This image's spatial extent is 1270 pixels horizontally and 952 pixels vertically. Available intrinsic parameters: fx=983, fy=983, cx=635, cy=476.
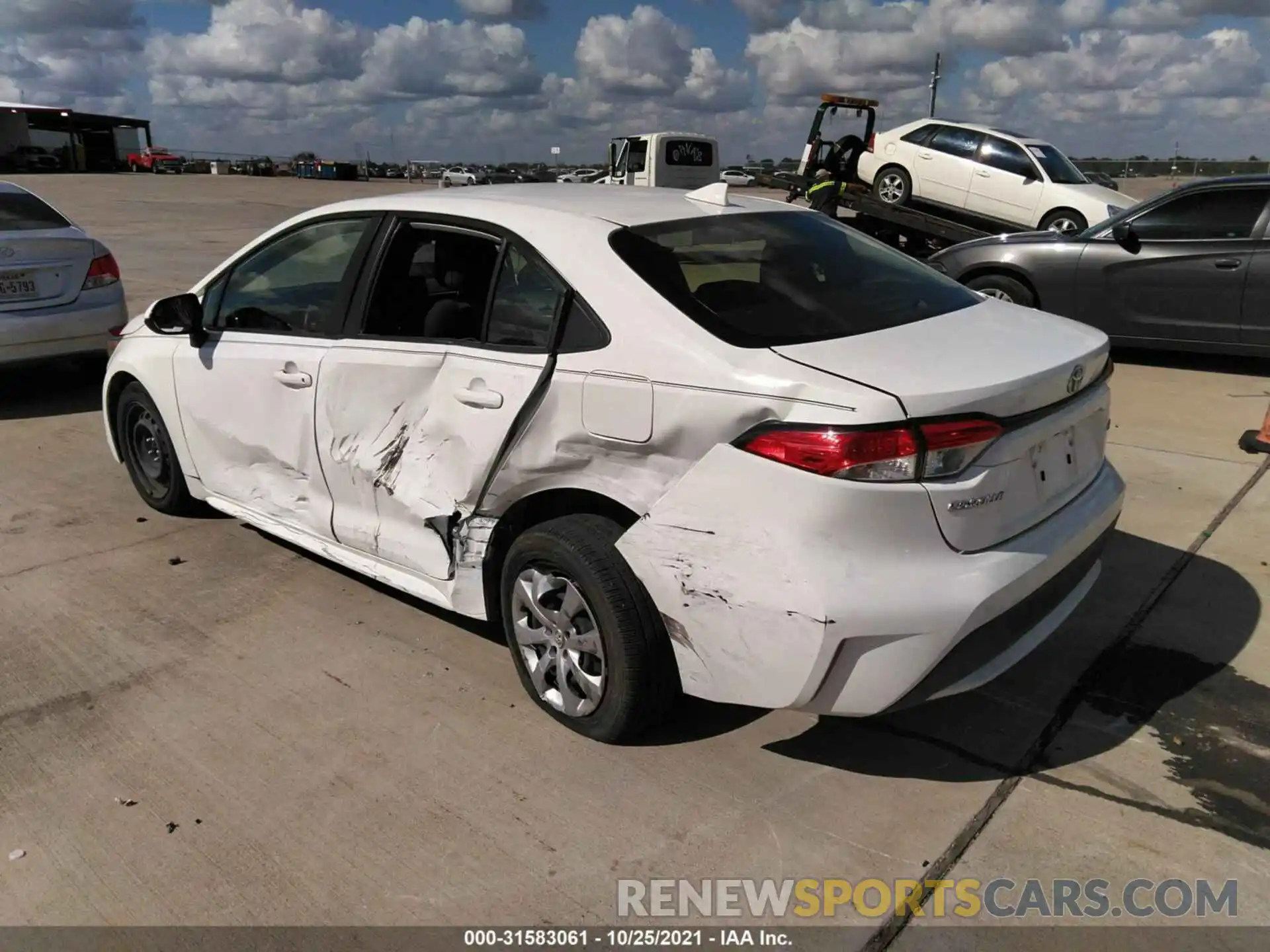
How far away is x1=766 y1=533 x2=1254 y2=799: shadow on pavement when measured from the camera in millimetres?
2977

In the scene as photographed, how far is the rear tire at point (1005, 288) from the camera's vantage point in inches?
341

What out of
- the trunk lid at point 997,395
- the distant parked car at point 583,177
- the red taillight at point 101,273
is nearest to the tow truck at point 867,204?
the distant parked car at point 583,177

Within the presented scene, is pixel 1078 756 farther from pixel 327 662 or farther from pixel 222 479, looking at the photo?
pixel 222 479

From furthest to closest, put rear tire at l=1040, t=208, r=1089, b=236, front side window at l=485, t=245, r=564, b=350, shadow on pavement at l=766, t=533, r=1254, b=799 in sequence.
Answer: rear tire at l=1040, t=208, r=1089, b=236 < front side window at l=485, t=245, r=564, b=350 < shadow on pavement at l=766, t=533, r=1254, b=799

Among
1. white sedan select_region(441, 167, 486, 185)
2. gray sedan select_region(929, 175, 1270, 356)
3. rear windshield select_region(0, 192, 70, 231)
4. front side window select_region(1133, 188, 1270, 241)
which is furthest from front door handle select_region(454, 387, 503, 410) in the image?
white sedan select_region(441, 167, 486, 185)

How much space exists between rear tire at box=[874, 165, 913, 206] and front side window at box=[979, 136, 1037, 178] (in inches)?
44.0

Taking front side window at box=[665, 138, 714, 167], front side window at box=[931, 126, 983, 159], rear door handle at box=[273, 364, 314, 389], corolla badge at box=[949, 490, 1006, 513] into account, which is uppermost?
front side window at box=[931, 126, 983, 159]

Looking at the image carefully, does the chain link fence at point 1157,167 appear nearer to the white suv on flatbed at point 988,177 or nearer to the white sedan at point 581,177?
the white sedan at point 581,177

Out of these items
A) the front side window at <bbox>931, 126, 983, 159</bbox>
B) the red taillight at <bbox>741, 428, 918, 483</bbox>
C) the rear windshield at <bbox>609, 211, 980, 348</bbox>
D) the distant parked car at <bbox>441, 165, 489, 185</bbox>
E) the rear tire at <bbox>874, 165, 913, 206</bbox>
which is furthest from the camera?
the distant parked car at <bbox>441, 165, 489, 185</bbox>

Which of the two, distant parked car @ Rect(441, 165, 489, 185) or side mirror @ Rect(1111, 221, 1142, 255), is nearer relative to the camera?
side mirror @ Rect(1111, 221, 1142, 255)

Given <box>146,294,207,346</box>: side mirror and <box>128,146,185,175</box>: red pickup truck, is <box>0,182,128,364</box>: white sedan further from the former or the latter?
<box>128,146,185,175</box>: red pickup truck

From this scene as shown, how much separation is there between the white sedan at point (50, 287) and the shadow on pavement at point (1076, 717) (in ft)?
21.2

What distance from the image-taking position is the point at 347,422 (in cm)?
368

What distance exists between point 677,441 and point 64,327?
6338mm
